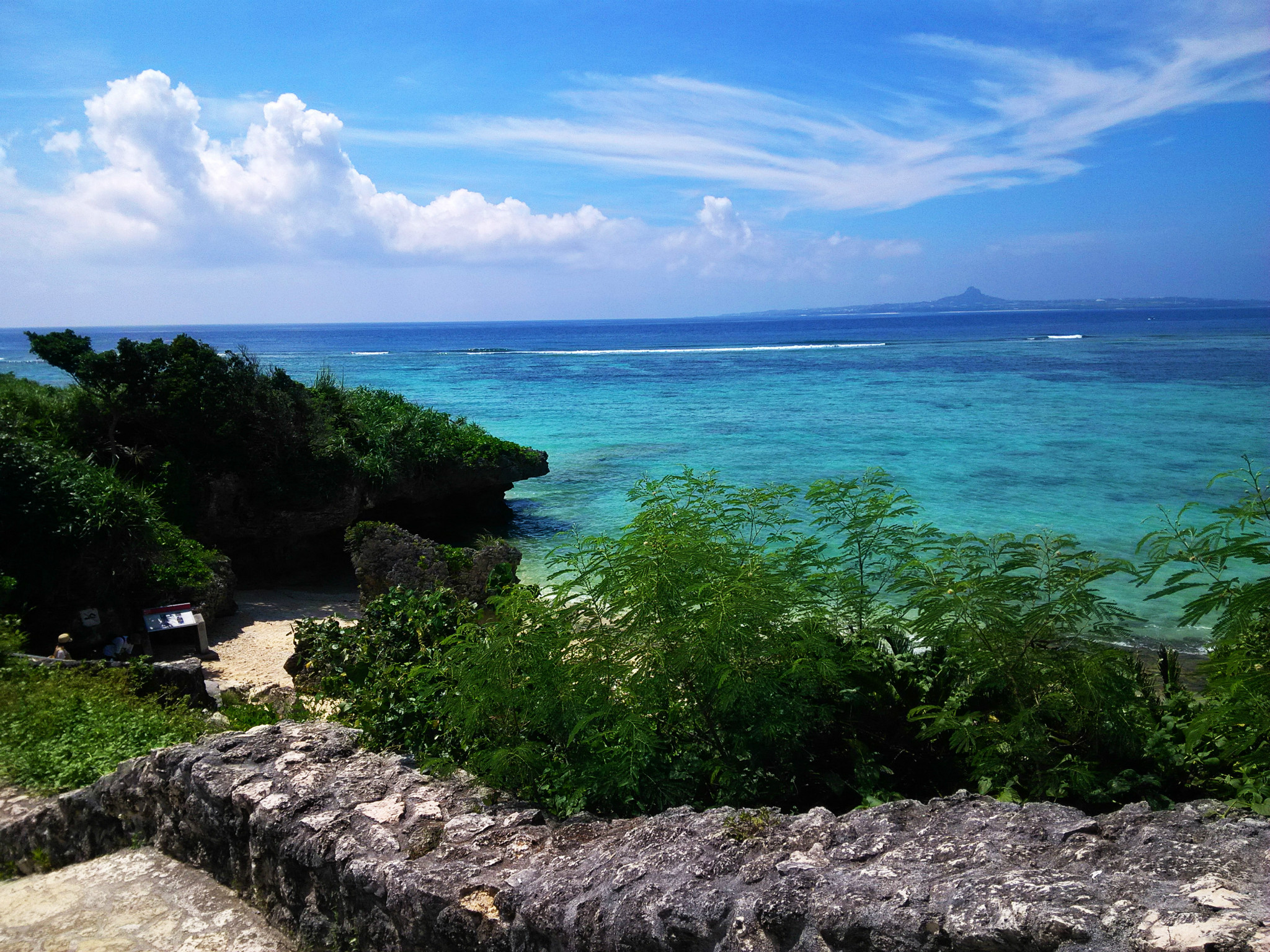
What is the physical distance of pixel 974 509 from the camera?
24.4 m

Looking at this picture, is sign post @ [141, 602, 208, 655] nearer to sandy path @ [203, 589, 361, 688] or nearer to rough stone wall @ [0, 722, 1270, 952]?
sandy path @ [203, 589, 361, 688]

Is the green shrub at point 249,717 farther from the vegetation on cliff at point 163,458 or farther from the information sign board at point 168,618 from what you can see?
the vegetation on cliff at point 163,458

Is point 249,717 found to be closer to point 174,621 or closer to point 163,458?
point 174,621

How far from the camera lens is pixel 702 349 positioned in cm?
11756

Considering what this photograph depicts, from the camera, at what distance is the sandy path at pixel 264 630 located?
42.7 ft

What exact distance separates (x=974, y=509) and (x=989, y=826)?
2288 centimetres

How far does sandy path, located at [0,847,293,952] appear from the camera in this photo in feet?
12.7

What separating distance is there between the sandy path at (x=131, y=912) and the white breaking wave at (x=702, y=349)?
104786 mm

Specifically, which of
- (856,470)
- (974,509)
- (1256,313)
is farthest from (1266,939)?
(1256,313)

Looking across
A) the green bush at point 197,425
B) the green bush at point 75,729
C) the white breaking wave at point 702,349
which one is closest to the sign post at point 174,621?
the green bush at point 197,425

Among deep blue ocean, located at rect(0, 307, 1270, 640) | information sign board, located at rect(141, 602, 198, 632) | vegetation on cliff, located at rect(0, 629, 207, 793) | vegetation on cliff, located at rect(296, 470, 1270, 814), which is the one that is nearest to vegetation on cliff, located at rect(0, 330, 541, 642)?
information sign board, located at rect(141, 602, 198, 632)

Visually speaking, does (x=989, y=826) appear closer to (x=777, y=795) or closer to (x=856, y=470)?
(x=777, y=795)

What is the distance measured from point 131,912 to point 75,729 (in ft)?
8.14

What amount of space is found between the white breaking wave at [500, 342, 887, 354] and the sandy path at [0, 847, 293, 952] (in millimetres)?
104786
